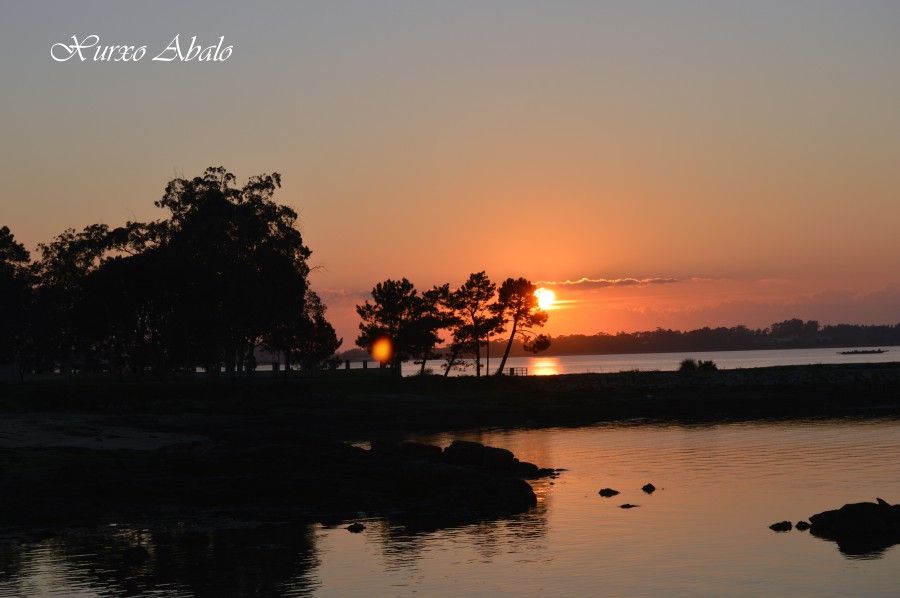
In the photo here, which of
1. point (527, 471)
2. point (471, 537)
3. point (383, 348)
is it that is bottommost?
point (471, 537)

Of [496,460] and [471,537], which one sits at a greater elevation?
[496,460]

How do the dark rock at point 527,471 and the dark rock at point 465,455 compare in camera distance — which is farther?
the dark rock at point 527,471

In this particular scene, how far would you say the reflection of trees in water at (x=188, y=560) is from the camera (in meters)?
26.4

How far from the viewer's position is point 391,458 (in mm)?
44656

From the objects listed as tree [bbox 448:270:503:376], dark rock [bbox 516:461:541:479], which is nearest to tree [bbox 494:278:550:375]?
tree [bbox 448:270:503:376]

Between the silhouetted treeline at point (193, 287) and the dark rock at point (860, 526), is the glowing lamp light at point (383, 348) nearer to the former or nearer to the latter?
the silhouetted treeline at point (193, 287)

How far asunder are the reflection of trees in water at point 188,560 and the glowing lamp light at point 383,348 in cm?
8750

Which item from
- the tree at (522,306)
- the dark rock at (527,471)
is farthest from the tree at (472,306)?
Result: the dark rock at (527,471)

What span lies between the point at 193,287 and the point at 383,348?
33951 millimetres

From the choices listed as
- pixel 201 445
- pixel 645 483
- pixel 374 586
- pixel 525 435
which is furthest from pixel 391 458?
pixel 525 435

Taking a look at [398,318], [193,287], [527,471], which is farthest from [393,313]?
[527,471]

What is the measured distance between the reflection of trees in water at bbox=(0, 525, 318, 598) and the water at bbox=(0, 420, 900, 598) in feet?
0.18

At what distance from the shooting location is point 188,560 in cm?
2934

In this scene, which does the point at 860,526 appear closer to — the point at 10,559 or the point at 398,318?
the point at 10,559
